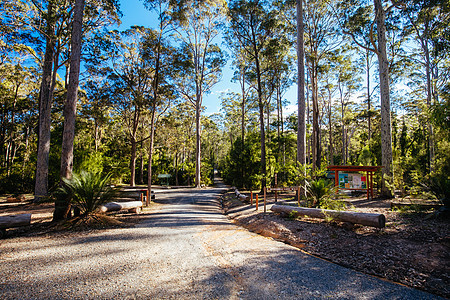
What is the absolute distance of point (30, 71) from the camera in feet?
69.7

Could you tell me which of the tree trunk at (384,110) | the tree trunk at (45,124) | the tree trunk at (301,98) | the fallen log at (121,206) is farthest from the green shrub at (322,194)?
the tree trunk at (45,124)

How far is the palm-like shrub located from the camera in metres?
5.88

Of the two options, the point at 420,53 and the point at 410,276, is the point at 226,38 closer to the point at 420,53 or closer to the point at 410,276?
the point at 420,53

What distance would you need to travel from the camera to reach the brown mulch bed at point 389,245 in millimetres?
3311

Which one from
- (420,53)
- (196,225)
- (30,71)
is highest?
(420,53)

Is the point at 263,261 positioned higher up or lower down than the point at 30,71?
lower down

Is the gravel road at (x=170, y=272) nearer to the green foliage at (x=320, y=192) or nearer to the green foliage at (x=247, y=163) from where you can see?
the green foliage at (x=320, y=192)

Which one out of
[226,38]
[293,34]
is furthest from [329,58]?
[226,38]

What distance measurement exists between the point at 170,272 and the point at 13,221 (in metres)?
4.65

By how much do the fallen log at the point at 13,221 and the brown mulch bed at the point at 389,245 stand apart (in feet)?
19.9

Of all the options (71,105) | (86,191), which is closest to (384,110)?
(86,191)

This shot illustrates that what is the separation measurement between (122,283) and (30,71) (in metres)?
27.0

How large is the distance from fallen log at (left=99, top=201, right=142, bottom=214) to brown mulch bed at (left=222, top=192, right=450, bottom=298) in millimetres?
4790

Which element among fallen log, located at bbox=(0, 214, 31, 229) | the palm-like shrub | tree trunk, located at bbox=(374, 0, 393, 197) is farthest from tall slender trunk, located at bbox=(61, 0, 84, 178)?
tree trunk, located at bbox=(374, 0, 393, 197)
